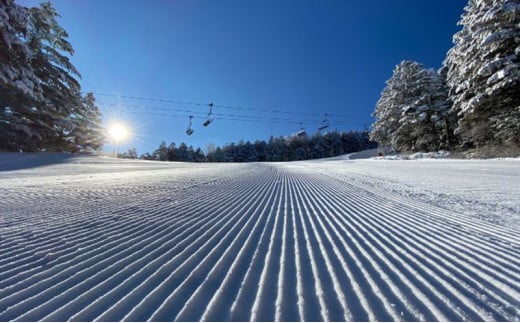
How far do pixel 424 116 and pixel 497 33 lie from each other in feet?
31.5

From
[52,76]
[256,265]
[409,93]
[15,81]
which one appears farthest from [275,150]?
[256,265]

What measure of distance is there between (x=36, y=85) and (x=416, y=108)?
1008 inches

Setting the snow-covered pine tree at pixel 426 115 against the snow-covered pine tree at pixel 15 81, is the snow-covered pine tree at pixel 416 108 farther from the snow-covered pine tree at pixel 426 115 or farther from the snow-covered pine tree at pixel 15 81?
the snow-covered pine tree at pixel 15 81

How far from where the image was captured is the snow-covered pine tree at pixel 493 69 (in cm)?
1013

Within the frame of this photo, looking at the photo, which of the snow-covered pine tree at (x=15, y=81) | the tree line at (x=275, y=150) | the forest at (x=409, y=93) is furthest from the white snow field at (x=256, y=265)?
the tree line at (x=275, y=150)

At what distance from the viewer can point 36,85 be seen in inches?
523

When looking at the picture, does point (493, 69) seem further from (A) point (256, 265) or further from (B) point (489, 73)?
(A) point (256, 265)

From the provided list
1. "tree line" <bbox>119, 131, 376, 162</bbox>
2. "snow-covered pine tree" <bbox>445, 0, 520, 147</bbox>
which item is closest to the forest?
"snow-covered pine tree" <bbox>445, 0, 520, 147</bbox>

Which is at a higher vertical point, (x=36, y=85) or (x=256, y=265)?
(x=36, y=85)

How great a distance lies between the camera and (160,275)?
4.03 feet

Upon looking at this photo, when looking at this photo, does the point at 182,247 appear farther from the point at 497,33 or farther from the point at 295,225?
the point at 497,33

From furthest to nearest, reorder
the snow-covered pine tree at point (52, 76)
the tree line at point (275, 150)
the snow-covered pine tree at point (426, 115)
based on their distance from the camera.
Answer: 1. the tree line at point (275, 150)
2. the snow-covered pine tree at point (426, 115)
3. the snow-covered pine tree at point (52, 76)

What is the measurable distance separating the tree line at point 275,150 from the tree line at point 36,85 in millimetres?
45978

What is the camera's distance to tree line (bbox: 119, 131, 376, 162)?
65.9 metres
